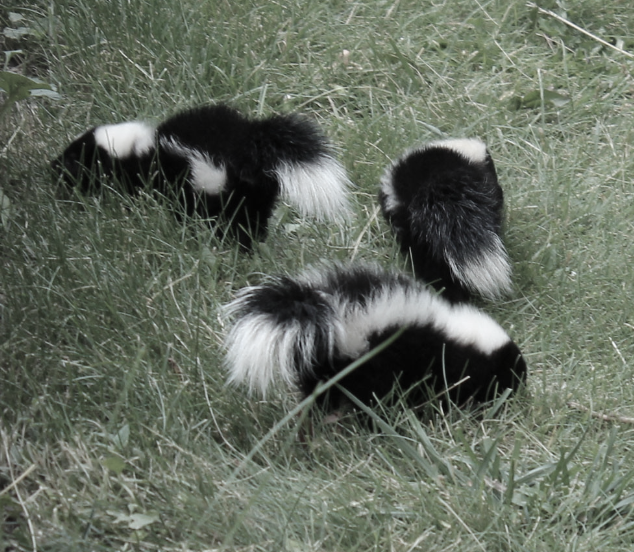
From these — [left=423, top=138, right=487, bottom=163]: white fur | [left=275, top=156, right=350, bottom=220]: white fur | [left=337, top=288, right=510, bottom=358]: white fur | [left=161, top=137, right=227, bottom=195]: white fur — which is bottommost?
[left=161, top=137, right=227, bottom=195]: white fur

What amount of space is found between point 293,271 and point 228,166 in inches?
21.0

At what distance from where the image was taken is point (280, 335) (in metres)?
2.41

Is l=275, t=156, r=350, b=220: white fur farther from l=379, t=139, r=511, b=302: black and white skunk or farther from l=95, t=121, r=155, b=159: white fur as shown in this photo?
l=95, t=121, r=155, b=159: white fur

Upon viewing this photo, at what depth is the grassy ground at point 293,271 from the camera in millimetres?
2311

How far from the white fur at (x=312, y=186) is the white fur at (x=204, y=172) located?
25 cm

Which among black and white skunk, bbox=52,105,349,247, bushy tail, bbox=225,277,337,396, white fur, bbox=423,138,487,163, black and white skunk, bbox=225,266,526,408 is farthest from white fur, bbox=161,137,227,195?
bushy tail, bbox=225,277,337,396

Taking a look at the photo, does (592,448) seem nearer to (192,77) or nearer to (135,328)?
(135,328)

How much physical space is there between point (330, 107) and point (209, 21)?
819mm

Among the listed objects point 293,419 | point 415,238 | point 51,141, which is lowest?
point 51,141

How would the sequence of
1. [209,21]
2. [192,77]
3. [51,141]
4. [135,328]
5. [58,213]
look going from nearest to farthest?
[135,328]
[58,213]
[51,141]
[192,77]
[209,21]

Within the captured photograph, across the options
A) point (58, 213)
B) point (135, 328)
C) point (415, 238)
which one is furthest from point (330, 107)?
point (135, 328)

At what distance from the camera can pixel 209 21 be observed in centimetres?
472

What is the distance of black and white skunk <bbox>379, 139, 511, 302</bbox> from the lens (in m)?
3.30

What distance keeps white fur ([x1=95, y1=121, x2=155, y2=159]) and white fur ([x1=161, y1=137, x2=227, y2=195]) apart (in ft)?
0.62
